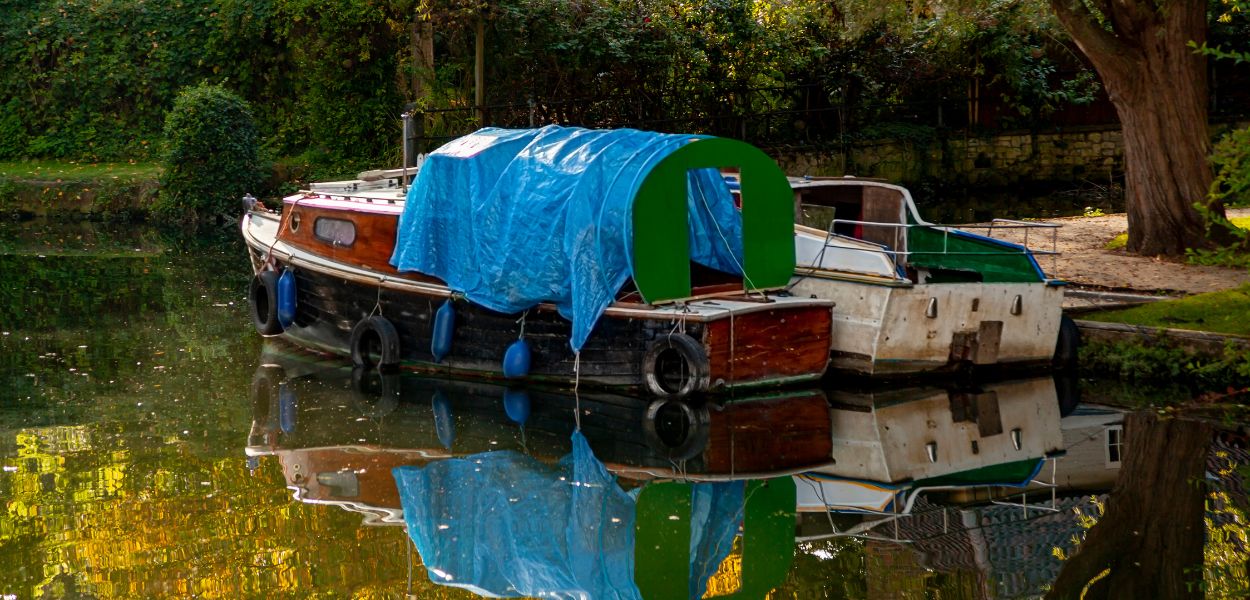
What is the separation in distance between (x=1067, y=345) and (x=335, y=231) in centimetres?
727

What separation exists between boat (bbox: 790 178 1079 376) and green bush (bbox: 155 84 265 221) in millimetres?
14994

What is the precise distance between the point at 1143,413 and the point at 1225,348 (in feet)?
4.38

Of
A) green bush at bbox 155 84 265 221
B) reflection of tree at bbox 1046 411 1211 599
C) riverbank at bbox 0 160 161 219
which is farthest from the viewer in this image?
riverbank at bbox 0 160 161 219

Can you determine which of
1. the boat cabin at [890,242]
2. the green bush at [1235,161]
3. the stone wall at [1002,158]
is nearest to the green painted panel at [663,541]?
the boat cabin at [890,242]

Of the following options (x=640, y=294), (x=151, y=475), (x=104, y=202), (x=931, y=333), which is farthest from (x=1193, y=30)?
(x=104, y=202)

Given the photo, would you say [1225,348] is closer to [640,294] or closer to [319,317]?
[640,294]

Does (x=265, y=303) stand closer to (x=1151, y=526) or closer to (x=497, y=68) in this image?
(x=1151, y=526)

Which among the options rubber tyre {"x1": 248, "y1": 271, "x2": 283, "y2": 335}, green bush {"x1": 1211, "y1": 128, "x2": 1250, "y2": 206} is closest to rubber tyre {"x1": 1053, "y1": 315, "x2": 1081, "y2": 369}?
green bush {"x1": 1211, "y1": 128, "x2": 1250, "y2": 206}

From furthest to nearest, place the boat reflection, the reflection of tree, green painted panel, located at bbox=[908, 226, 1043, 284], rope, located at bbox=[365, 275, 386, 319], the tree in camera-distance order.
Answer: the tree → rope, located at bbox=[365, 275, 386, 319] → green painted panel, located at bbox=[908, 226, 1043, 284] → the boat reflection → the reflection of tree

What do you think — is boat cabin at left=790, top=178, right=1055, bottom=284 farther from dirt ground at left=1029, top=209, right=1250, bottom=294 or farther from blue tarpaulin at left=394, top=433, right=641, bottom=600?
blue tarpaulin at left=394, top=433, right=641, bottom=600

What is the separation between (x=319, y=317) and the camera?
604 inches

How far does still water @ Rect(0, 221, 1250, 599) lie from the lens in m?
8.68

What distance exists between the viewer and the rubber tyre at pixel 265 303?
15523 mm

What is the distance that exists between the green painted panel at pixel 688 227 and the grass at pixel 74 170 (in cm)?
1710
